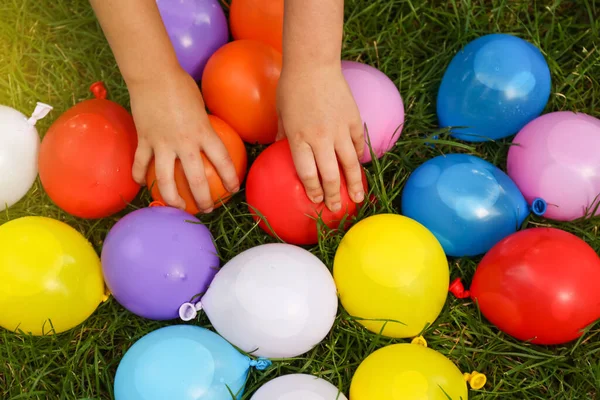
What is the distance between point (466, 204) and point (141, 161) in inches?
26.4

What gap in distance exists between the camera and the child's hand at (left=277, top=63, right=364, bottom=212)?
1.24 metres

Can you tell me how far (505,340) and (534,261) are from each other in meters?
0.19

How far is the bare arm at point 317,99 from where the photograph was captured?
124 centimetres

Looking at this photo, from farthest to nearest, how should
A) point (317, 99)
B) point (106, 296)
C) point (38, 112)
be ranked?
1. point (38, 112)
2. point (106, 296)
3. point (317, 99)

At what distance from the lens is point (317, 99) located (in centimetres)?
125

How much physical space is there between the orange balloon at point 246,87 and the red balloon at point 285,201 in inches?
4.0

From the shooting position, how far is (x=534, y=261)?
1.22 meters

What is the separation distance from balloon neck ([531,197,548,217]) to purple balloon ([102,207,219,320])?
2.27ft

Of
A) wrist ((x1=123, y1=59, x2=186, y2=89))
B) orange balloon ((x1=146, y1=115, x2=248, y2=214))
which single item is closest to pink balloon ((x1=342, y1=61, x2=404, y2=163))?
orange balloon ((x1=146, y1=115, x2=248, y2=214))

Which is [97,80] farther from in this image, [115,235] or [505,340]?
[505,340]

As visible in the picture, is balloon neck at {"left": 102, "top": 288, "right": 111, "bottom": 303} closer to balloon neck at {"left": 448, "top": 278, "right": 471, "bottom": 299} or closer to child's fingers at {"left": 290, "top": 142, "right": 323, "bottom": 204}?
child's fingers at {"left": 290, "top": 142, "right": 323, "bottom": 204}

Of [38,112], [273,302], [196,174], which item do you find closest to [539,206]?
[273,302]

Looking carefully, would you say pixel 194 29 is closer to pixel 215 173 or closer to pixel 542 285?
pixel 215 173

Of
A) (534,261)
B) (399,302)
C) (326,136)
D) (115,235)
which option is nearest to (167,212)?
(115,235)
